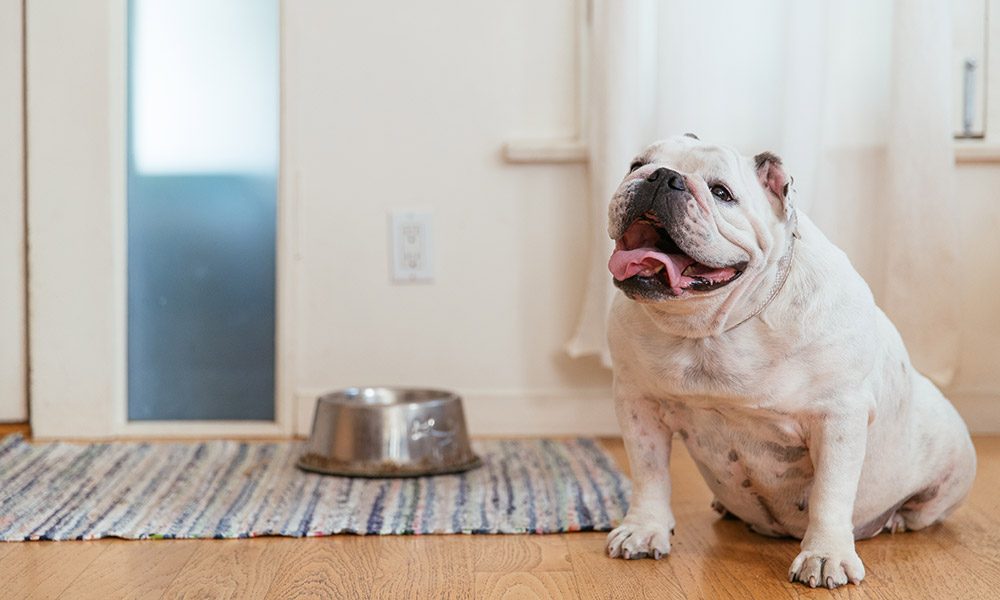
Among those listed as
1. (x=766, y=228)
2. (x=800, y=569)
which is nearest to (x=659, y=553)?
(x=800, y=569)

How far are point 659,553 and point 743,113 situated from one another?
1208 mm

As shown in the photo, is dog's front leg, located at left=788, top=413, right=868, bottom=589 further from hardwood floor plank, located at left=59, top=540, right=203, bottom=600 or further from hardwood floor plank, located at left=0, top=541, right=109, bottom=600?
hardwood floor plank, located at left=0, top=541, right=109, bottom=600

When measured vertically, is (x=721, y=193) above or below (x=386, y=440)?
above

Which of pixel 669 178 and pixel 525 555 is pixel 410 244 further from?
pixel 669 178

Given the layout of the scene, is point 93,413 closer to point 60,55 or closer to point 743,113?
point 60,55

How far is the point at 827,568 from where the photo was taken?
1.18m

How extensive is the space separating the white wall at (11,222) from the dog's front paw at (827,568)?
6.23ft

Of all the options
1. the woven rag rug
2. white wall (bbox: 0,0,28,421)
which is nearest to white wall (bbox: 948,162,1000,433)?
the woven rag rug

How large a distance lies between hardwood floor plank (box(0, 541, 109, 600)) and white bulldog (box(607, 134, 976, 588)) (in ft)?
2.37

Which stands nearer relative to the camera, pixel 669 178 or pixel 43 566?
pixel 669 178

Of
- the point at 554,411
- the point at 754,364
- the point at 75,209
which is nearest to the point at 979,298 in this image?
the point at 554,411

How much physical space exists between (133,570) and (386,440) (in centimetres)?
64

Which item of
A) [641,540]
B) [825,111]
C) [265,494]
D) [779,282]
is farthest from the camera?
[825,111]

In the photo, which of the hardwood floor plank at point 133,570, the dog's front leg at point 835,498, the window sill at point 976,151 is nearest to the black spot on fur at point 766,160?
the dog's front leg at point 835,498
